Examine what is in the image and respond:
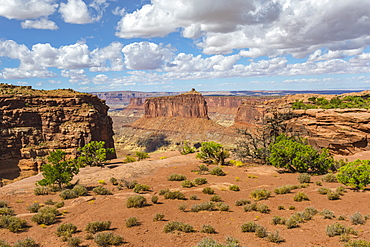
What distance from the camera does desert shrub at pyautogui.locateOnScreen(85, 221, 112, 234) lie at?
12.1 meters

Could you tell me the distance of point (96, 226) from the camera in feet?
40.0

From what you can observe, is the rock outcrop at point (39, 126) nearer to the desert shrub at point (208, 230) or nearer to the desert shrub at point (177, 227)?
the desert shrub at point (177, 227)

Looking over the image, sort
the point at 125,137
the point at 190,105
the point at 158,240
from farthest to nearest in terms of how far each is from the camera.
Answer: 1. the point at 190,105
2. the point at 125,137
3. the point at 158,240

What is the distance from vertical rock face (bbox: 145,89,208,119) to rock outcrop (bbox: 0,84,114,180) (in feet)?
335

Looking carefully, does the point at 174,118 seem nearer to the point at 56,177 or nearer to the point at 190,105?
the point at 190,105

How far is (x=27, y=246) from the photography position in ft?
33.7

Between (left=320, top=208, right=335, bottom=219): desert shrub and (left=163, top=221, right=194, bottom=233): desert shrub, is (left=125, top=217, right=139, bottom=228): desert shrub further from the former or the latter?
(left=320, top=208, right=335, bottom=219): desert shrub

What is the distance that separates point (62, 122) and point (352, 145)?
175 feet

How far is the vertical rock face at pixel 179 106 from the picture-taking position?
512 ft

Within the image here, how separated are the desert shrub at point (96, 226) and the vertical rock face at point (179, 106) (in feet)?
469

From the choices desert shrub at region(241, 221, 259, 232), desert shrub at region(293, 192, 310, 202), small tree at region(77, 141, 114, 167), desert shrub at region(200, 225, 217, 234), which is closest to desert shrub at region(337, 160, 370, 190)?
desert shrub at region(293, 192, 310, 202)

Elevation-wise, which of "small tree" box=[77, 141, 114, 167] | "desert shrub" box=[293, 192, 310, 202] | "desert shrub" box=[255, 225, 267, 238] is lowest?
"small tree" box=[77, 141, 114, 167]

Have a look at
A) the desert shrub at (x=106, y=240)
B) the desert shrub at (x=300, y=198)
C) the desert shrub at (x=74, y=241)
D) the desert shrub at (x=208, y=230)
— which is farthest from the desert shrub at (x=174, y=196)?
the desert shrub at (x=74, y=241)

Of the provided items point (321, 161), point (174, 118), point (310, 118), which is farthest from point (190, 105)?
point (321, 161)
